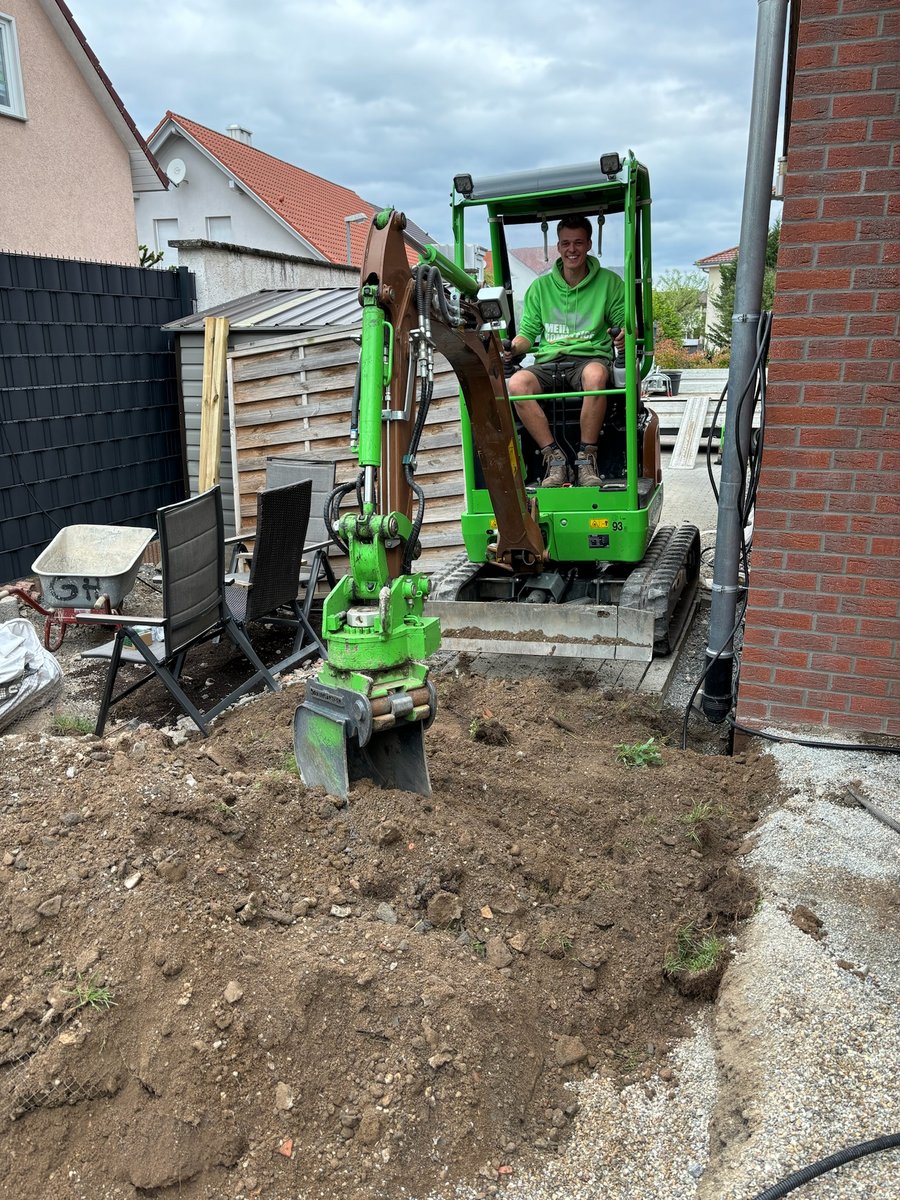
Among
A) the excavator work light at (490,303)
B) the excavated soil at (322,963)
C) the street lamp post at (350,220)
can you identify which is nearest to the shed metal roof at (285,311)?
the street lamp post at (350,220)

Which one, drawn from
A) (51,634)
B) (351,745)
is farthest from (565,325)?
(51,634)

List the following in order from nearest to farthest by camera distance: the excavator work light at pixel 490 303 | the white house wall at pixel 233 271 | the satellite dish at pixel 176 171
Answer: the excavator work light at pixel 490 303, the white house wall at pixel 233 271, the satellite dish at pixel 176 171

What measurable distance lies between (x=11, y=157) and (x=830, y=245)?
1220 cm

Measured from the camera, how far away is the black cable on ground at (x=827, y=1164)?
6.07 ft

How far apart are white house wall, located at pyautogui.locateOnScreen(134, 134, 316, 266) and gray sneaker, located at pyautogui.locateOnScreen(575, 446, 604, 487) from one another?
774 inches

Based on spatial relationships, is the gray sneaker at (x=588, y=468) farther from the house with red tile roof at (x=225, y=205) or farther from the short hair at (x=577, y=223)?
the house with red tile roof at (x=225, y=205)

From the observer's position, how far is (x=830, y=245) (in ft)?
11.4

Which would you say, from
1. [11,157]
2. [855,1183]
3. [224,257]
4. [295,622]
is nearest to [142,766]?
[855,1183]

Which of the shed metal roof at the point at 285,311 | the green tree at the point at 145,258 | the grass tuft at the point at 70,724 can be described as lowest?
the grass tuft at the point at 70,724

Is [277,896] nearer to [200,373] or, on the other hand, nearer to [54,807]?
[54,807]

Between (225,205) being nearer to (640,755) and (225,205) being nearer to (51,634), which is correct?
(51,634)

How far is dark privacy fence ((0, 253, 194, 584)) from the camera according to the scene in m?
7.45

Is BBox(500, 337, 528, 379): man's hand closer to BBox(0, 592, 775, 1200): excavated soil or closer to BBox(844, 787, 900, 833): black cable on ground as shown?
BBox(0, 592, 775, 1200): excavated soil

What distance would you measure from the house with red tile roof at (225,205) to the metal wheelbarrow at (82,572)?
686 inches
